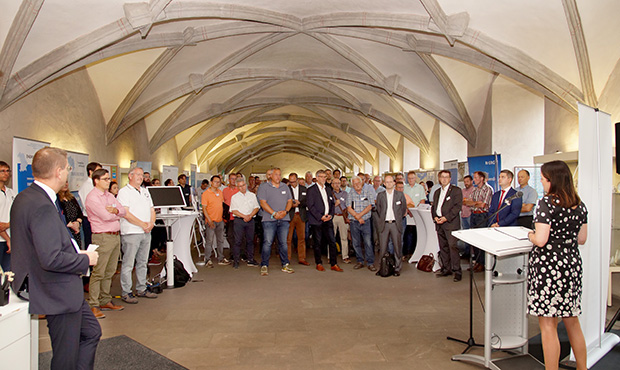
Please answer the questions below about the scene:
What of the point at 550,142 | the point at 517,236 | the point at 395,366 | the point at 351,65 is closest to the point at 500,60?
the point at 550,142

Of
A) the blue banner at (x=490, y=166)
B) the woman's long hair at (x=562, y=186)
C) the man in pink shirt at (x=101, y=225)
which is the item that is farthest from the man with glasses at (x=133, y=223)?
the blue banner at (x=490, y=166)

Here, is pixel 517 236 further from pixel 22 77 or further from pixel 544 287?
pixel 22 77

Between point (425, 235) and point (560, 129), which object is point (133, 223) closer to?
point (425, 235)

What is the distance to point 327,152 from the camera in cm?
3212

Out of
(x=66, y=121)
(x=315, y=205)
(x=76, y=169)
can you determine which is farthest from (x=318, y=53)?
(x=76, y=169)

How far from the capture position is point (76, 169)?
8.70m

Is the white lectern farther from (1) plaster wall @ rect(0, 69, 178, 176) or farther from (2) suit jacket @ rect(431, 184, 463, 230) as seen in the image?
(1) plaster wall @ rect(0, 69, 178, 176)

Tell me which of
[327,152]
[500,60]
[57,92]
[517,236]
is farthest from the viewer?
[327,152]

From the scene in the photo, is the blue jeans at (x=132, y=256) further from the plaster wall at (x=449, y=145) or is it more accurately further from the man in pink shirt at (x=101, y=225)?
the plaster wall at (x=449, y=145)

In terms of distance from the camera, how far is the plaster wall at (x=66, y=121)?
6884 mm

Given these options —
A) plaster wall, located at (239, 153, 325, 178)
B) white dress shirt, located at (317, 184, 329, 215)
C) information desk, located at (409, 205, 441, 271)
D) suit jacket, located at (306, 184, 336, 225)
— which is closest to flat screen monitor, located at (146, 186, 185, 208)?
suit jacket, located at (306, 184, 336, 225)

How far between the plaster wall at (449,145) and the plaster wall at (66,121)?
9.90 m

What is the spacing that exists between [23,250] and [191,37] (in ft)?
24.1

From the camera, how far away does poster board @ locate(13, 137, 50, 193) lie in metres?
6.57
